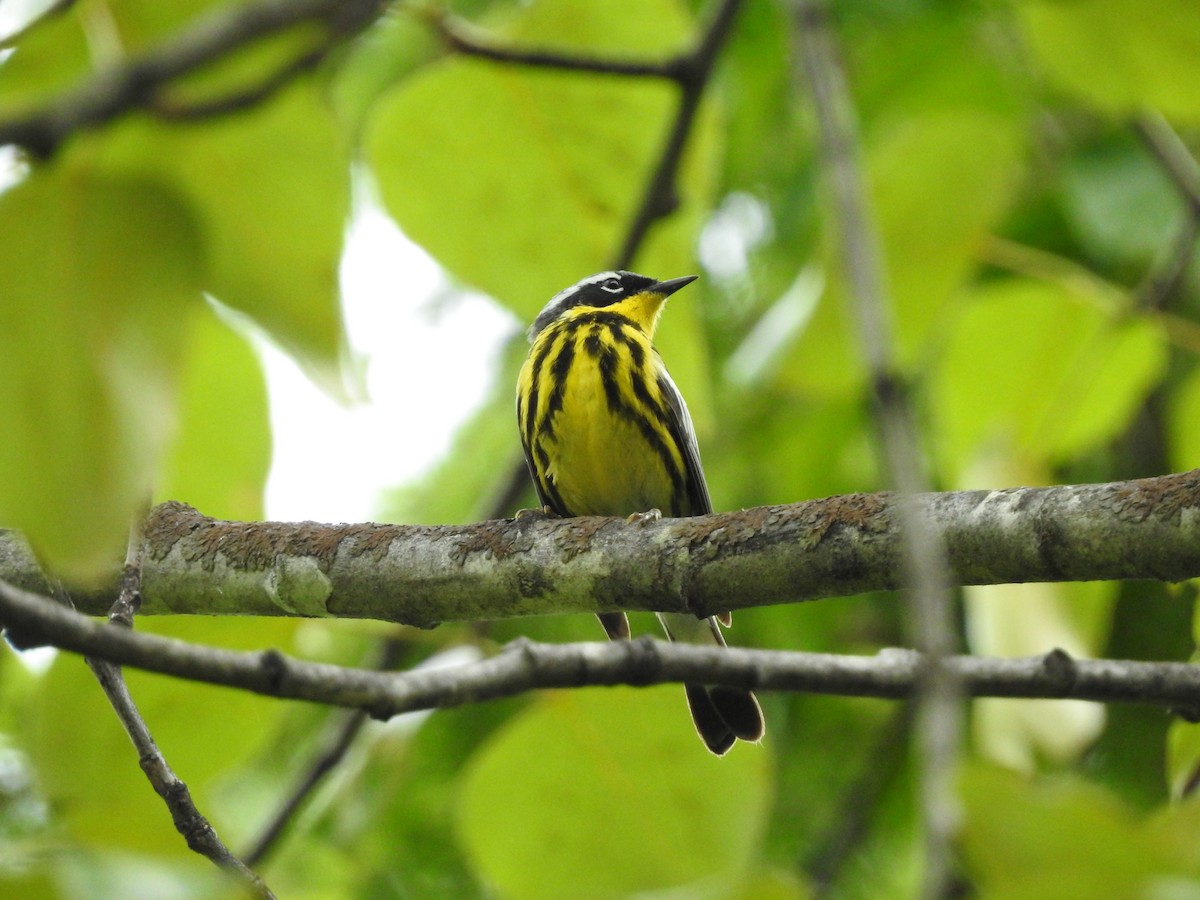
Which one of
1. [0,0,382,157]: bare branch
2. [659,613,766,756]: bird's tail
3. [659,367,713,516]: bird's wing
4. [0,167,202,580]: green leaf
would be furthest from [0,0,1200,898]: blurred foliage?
[659,613,766,756]: bird's tail

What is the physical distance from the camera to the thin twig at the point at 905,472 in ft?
2.41

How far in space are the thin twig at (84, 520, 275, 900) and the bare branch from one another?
39.9 inches

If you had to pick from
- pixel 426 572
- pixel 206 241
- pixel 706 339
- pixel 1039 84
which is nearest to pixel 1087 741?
pixel 426 572

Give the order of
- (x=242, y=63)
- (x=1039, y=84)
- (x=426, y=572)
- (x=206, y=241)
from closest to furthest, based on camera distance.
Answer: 1. (x=206, y=241)
2. (x=242, y=63)
3. (x=426, y=572)
4. (x=1039, y=84)

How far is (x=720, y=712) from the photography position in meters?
4.21

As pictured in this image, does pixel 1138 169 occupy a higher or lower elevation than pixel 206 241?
lower

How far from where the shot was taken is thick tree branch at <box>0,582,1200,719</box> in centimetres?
122

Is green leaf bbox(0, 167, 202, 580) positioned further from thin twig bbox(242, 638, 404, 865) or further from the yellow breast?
the yellow breast

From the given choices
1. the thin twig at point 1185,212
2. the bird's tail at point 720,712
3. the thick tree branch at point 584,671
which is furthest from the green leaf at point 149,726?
the thin twig at point 1185,212

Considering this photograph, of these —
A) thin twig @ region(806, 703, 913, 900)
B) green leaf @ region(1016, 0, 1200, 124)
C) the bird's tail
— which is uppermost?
green leaf @ region(1016, 0, 1200, 124)

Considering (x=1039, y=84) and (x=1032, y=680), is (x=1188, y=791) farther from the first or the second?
(x=1039, y=84)

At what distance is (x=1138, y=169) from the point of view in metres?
3.64

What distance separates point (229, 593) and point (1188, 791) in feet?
5.43

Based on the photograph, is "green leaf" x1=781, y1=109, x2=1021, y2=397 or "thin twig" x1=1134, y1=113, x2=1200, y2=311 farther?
"thin twig" x1=1134, y1=113, x2=1200, y2=311
